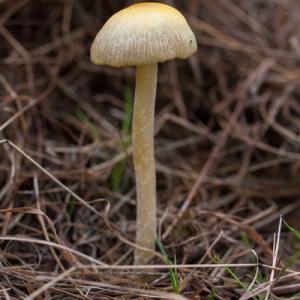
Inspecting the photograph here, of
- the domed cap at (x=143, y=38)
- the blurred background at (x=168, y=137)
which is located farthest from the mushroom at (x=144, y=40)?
the blurred background at (x=168, y=137)

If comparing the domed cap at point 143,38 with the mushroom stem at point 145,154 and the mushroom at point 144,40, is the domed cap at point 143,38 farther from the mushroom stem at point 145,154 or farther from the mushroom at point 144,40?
the mushroom stem at point 145,154

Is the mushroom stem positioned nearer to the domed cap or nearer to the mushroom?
the mushroom

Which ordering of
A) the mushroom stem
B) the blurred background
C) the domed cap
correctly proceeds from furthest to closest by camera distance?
the blurred background, the mushroom stem, the domed cap

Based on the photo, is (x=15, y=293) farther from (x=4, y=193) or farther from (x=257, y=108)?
(x=257, y=108)

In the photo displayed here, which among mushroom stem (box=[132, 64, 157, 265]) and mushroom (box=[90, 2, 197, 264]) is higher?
mushroom (box=[90, 2, 197, 264])

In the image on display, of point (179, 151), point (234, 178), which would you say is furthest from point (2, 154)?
point (234, 178)

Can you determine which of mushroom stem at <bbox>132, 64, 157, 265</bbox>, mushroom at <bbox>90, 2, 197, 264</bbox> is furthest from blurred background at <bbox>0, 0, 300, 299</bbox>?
mushroom at <bbox>90, 2, 197, 264</bbox>
